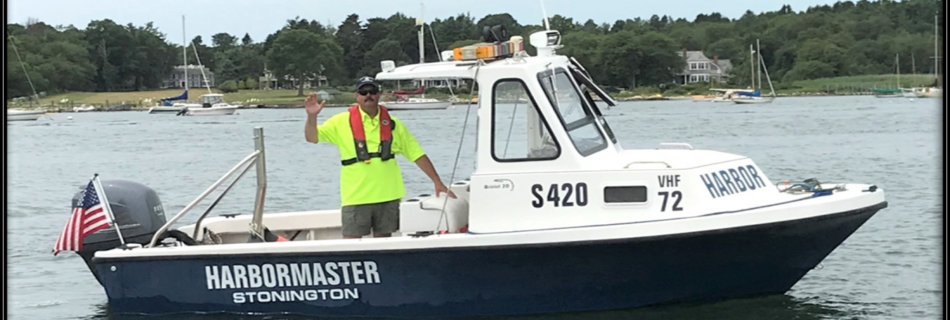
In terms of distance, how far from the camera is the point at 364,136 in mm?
8797

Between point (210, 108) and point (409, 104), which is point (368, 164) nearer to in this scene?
point (409, 104)

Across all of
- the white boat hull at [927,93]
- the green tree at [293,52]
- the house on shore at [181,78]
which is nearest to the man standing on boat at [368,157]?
the green tree at [293,52]

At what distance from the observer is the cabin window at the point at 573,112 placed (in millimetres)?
8797

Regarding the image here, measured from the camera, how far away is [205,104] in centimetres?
7931

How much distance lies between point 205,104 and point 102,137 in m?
26.4

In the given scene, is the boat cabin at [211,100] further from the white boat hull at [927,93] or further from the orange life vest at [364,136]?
the orange life vest at [364,136]

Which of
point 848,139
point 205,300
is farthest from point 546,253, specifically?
point 848,139

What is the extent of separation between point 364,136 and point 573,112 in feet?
4.63

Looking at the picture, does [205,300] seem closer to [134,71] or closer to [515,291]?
[515,291]

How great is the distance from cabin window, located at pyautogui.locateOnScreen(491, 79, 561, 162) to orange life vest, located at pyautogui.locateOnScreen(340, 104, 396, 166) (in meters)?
0.71

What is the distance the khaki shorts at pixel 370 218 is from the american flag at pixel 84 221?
1841 mm

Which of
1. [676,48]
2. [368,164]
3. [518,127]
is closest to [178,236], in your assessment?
[368,164]

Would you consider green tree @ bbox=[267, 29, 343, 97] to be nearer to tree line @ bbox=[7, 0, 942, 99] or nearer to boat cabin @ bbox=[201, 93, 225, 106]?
boat cabin @ bbox=[201, 93, 225, 106]

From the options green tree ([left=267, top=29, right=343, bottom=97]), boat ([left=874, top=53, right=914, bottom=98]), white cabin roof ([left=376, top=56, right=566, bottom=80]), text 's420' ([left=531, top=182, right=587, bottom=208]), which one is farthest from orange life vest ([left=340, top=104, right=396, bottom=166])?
boat ([left=874, top=53, right=914, bottom=98])
